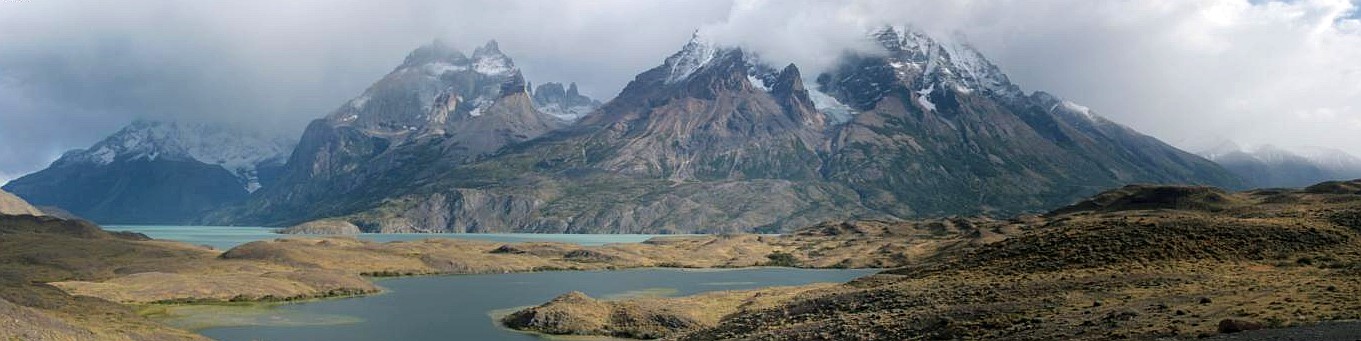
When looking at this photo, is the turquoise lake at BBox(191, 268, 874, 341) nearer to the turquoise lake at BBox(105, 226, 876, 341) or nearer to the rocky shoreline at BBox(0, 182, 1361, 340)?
the turquoise lake at BBox(105, 226, 876, 341)

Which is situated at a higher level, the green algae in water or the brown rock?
the brown rock

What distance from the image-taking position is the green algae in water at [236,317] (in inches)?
4505

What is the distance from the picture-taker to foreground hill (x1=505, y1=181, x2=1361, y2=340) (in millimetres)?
53438

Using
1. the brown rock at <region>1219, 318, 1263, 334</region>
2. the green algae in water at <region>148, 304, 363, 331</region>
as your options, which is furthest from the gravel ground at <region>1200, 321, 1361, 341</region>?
the green algae in water at <region>148, 304, 363, 331</region>

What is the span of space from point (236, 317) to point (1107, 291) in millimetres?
103786

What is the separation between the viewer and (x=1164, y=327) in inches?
1969

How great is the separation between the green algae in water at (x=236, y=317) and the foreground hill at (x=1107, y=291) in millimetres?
33839

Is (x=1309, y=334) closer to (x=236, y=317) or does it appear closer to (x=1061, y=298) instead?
(x=1061, y=298)

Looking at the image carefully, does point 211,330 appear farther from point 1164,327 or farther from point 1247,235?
point 1247,235

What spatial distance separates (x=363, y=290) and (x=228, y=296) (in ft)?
83.1

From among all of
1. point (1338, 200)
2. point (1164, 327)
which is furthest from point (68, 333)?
point (1338, 200)

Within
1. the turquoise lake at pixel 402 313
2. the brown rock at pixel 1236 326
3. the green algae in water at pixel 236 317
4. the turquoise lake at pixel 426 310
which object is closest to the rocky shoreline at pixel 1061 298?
the brown rock at pixel 1236 326

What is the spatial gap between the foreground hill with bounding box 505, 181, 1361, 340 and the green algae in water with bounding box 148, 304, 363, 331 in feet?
111

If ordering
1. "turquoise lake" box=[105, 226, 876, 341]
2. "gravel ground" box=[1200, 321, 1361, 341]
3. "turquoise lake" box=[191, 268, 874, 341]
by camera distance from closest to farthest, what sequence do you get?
"gravel ground" box=[1200, 321, 1361, 341] → "turquoise lake" box=[191, 268, 874, 341] → "turquoise lake" box=[105, 226, 876, 341]
